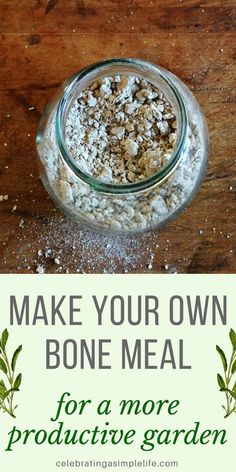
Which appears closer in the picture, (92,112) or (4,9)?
(92,112)

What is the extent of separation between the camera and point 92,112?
2.65 feet

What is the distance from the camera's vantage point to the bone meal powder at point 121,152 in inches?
30.6

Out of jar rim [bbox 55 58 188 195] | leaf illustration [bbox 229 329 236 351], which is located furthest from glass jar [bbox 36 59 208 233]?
leaf illustration [bbox 229 329 236 351]

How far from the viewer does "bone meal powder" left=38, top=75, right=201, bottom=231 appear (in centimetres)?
78

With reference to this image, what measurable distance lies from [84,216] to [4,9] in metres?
0.32

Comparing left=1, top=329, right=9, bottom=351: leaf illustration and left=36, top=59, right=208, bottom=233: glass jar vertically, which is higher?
left=36, top=59, right=208, bottom=233: glass jar

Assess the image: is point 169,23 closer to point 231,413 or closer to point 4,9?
point 4,9

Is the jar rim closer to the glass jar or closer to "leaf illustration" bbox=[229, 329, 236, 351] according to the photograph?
the glass jar

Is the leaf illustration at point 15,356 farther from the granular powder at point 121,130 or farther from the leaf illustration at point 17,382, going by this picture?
the granular powder at point 121,130

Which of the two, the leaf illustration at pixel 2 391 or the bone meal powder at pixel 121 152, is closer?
the bone meal powder at pixel 121 152

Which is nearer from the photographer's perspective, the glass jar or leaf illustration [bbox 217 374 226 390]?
the glass jar

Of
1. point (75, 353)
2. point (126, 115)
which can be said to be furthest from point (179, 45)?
point (75, 353)

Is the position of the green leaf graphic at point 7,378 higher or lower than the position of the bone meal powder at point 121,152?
lower

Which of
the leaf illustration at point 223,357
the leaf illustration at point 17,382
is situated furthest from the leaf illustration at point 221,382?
the leaf illustration at point 17,382
